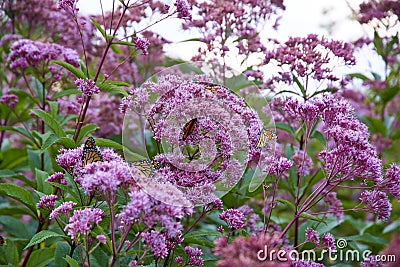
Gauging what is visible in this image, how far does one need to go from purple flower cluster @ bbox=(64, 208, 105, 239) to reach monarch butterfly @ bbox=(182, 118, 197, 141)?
1.39ft

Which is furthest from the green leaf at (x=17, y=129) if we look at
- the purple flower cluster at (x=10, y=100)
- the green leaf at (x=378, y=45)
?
the green leaf at (x=378, y=45)

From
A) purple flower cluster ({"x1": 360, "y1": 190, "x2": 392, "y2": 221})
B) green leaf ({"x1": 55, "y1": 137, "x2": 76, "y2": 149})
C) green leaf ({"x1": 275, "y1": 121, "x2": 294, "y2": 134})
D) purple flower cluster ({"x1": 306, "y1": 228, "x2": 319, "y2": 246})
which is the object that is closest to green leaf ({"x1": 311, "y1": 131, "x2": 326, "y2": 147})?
green leaf ({"x1": 275, "y1": 121, "x2": 294, "y2": 134})

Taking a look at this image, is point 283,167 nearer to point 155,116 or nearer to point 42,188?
point 155,116

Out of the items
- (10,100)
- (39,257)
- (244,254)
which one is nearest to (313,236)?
(244,254)

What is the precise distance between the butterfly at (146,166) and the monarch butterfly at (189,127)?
143 mm

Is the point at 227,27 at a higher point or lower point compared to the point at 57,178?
higher

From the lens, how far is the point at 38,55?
269 cm

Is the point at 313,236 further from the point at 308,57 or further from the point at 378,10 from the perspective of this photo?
the point at 378,10

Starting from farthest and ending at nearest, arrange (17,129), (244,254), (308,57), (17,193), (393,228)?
(393,228), (17,129), (308,57), (17,193), (244,254)

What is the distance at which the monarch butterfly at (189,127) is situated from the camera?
5.73 feet

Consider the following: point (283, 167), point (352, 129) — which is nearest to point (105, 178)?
point (283, 167)

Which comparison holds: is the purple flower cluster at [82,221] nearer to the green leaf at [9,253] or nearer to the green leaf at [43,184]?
the green leaf at [43,184]

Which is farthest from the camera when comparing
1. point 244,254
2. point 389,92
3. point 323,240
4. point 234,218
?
point 389,92

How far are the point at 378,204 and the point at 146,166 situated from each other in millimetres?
946
